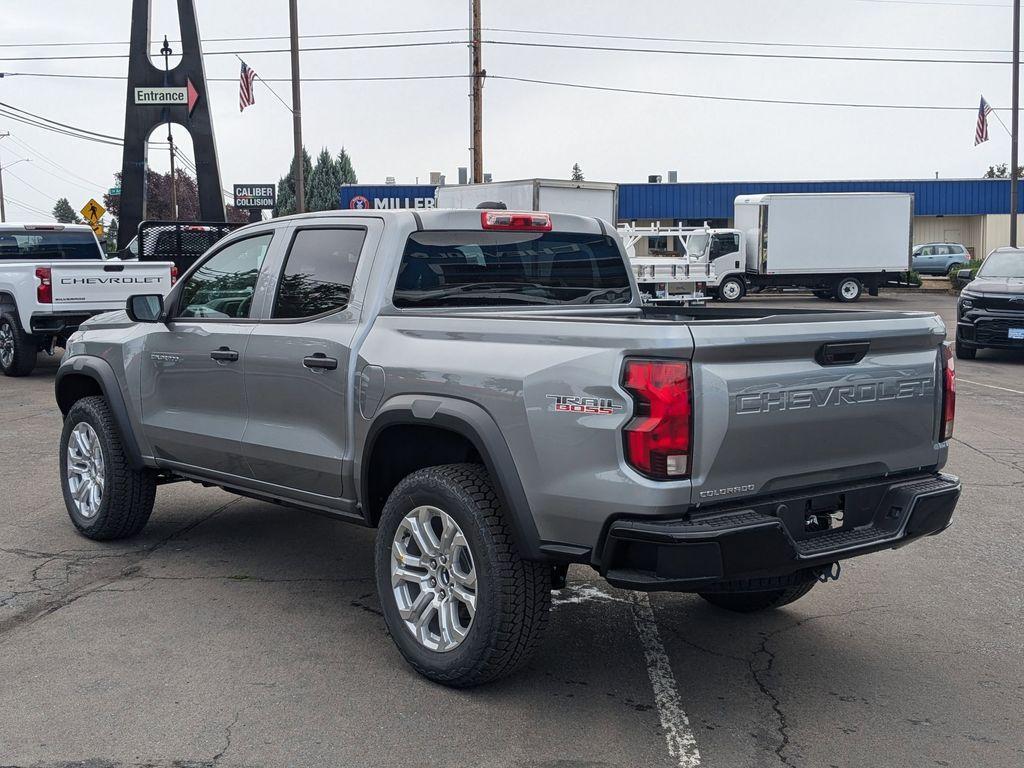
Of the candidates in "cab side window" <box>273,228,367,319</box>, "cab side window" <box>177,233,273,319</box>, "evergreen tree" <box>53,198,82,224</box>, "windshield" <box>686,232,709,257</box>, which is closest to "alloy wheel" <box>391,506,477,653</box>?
"cab side window" <box>273,228,367,319</box>

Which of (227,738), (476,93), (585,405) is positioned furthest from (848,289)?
(227,738)

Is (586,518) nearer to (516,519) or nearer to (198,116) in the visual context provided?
(516,519)

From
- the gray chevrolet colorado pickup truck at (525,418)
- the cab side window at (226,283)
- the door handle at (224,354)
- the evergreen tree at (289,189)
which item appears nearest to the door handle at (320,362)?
the gray chevrolet colorado pickup truck at (525,418)

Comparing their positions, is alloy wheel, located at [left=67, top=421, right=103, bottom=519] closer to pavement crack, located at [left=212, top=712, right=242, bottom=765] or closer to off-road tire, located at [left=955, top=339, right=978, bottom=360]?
pavement crack, located at [left=212, top=712, right=242, bottom=765]

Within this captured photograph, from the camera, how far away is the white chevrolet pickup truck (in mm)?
14812

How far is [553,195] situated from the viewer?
25.5 m

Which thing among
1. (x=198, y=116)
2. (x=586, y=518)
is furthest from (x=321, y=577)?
(x=198, y=116)

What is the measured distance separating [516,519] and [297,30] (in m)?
30.1

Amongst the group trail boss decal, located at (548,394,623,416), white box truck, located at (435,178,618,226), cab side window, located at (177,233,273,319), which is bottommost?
trail boss decal, located at (548,394,623,416)

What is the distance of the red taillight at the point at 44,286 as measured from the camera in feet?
48.1

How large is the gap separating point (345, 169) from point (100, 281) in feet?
247

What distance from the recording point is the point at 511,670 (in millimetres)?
4238

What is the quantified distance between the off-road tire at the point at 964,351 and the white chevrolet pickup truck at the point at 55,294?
1228 centimetres

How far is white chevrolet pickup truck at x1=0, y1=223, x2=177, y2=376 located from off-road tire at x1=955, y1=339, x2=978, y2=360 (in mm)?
12280
